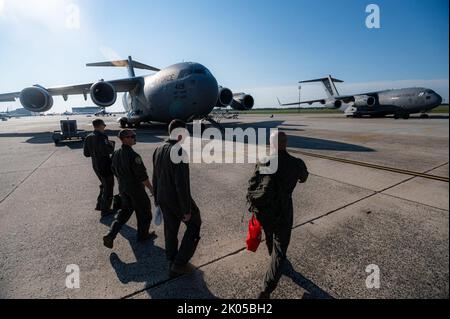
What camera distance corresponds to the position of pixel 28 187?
6.58m

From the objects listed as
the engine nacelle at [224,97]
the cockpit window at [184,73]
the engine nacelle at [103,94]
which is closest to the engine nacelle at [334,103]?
the engine nacelle at [224,97]

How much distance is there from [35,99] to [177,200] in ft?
71.0

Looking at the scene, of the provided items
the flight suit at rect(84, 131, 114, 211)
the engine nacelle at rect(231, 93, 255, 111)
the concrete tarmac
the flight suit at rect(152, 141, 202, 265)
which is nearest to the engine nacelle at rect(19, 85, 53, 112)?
the engine nacelle at rect(231, 93, 255, 111)

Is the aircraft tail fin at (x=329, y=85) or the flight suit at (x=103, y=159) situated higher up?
the aircraft tail fin at (x=329, y=85)

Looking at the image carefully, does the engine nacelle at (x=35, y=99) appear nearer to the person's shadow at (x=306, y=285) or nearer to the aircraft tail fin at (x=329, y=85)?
the person's shadow at (x=306, y=285)

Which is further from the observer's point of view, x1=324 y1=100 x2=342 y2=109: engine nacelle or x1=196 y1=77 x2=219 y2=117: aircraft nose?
x1=324 y1=100 x2=342 y2=109: engine nacelle

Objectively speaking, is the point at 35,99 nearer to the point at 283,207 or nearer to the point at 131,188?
the point at 131,188

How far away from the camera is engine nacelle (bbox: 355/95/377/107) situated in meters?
29.6

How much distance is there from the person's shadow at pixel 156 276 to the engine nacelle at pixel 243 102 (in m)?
20.8

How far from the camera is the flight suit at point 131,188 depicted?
370 cm

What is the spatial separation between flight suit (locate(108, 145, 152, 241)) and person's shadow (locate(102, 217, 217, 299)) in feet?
1.20

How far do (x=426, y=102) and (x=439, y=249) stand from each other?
28318 mm

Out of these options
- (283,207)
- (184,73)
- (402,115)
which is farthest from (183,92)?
(402,115)

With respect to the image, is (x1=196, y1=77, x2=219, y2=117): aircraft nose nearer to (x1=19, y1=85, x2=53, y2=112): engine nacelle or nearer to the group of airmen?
the group of airmen
